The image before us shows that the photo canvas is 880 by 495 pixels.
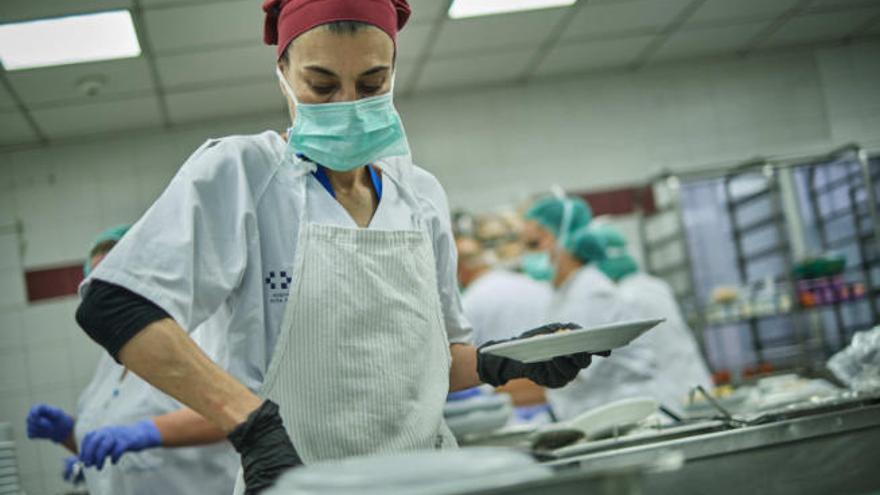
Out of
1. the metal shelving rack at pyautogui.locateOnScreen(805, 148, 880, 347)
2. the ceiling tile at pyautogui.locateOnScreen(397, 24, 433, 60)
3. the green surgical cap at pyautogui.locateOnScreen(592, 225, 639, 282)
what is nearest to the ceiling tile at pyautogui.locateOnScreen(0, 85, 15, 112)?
the ceiling tile at pyautogui.locateOnScreen(397, 24, 433, 60)

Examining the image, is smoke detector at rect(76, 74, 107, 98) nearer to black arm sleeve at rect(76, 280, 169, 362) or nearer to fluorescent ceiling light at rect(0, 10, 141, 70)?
fluorescent ceiling light at rect(0, 10, 141, 70)

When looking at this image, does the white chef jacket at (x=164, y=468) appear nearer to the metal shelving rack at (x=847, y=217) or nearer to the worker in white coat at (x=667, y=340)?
the worker in white coat at (x=667, y=340)

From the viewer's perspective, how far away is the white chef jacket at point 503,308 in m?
4.25

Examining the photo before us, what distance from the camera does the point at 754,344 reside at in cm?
621

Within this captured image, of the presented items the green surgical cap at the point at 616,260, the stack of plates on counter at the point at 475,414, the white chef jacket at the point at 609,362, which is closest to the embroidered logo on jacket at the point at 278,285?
the stack of plates on counter at the point at 475,414

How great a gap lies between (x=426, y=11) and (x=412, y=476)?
403 centimetres

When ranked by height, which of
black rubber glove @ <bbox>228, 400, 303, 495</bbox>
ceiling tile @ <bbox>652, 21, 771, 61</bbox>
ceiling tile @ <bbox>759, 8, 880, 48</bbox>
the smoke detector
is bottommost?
black rubber glove @ <bbox>228, 400, 303, 495</bbox>

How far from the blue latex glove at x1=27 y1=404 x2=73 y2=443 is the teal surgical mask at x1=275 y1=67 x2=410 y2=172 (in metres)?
1.95

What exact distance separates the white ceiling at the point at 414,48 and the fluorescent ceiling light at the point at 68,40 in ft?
0.25

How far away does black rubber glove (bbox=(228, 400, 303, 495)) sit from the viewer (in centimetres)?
124

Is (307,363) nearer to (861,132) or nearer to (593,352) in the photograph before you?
(593,352)

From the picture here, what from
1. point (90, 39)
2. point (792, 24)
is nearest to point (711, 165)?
point (792, 24)

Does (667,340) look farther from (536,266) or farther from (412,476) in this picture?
(412,476)

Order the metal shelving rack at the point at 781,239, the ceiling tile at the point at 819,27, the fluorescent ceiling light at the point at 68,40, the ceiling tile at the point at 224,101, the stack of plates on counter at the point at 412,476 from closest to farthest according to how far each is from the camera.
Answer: the stack of plates on counter at the point at 412,476
the ceiling tile at the point at 819,27
the fluorescent ceiling light at the point at 68,40
the ceiling tile at the point at 224,101
the metal shelving rack at the point at 781,239
